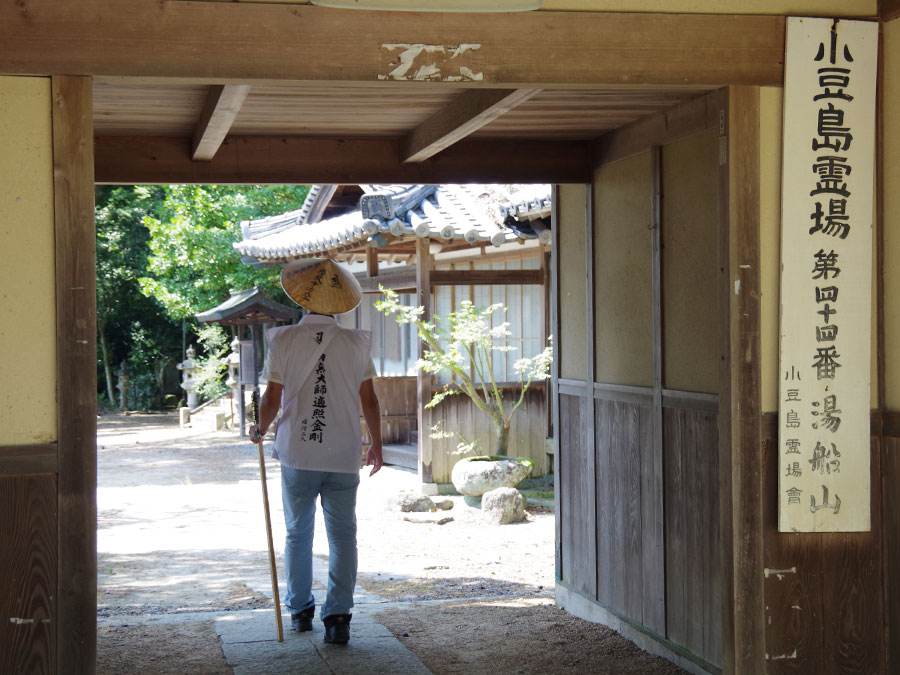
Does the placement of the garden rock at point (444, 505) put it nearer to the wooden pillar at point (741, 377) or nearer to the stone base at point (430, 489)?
the stone base at point (430, 489)

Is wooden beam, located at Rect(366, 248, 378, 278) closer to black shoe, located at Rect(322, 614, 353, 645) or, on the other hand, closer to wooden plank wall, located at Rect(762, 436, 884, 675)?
black shoe, located at Rect(322, 614, 353, 645)

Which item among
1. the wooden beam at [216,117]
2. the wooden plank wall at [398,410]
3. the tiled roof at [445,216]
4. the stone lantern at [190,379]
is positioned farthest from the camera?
the stone lantern at [190,379]

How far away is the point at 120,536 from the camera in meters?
9.52

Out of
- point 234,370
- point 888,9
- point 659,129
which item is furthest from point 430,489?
point 234,370

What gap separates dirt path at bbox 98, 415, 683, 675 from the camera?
5141 millimetres

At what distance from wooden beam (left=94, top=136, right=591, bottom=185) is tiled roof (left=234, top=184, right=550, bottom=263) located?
12.2 ft

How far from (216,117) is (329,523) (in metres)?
2.11

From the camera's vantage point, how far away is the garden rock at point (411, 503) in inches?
412

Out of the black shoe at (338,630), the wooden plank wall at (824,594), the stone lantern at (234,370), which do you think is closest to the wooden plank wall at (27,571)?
the black shoe at (338,630)

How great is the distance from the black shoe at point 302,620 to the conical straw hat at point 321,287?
1.64 m

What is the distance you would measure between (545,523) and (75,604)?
672 centimetres

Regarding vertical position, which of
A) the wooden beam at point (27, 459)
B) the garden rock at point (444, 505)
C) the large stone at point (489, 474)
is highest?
the wooden beam at point (27, 459)

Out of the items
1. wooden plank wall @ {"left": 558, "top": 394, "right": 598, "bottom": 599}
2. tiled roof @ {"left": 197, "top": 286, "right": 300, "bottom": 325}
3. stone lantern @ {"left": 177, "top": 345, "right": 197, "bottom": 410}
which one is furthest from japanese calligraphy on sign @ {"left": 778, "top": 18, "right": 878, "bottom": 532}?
stone lantern @ {"left": 177, "top": 345, "right": 197, "bottom": 410}

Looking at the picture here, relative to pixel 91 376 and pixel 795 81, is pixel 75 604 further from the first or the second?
pixel 795 81
